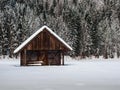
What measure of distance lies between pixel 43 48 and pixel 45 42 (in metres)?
0.94

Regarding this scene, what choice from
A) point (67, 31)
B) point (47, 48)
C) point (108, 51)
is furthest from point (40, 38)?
point (108, 51)

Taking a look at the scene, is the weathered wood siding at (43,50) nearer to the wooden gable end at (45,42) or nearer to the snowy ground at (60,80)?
the wooden gable end at (45,42)

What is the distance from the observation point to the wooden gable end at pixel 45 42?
57625 millimetres

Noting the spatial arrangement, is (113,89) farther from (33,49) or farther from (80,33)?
(80,33)

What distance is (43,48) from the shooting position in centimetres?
5791

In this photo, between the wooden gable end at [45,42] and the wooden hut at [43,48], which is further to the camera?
the wooden gable end at [45,42]

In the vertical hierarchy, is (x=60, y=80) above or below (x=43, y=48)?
below

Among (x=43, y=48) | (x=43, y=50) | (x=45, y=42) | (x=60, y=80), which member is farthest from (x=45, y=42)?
(x=60, y=80)

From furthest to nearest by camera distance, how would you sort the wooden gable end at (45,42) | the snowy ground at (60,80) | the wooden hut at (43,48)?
the wooden gable end at (45,42) < the wooden hut at (43,48) < the snowy ground at (60,80)

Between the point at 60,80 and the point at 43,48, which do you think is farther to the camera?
the point at 43,48

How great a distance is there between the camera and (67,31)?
13075 centimetres

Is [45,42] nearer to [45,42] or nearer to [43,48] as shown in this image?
[45,42]

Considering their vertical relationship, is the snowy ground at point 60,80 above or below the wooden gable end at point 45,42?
below

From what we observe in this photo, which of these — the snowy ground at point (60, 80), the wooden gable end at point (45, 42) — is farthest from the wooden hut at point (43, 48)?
the snowy ground at point (60, 80)
